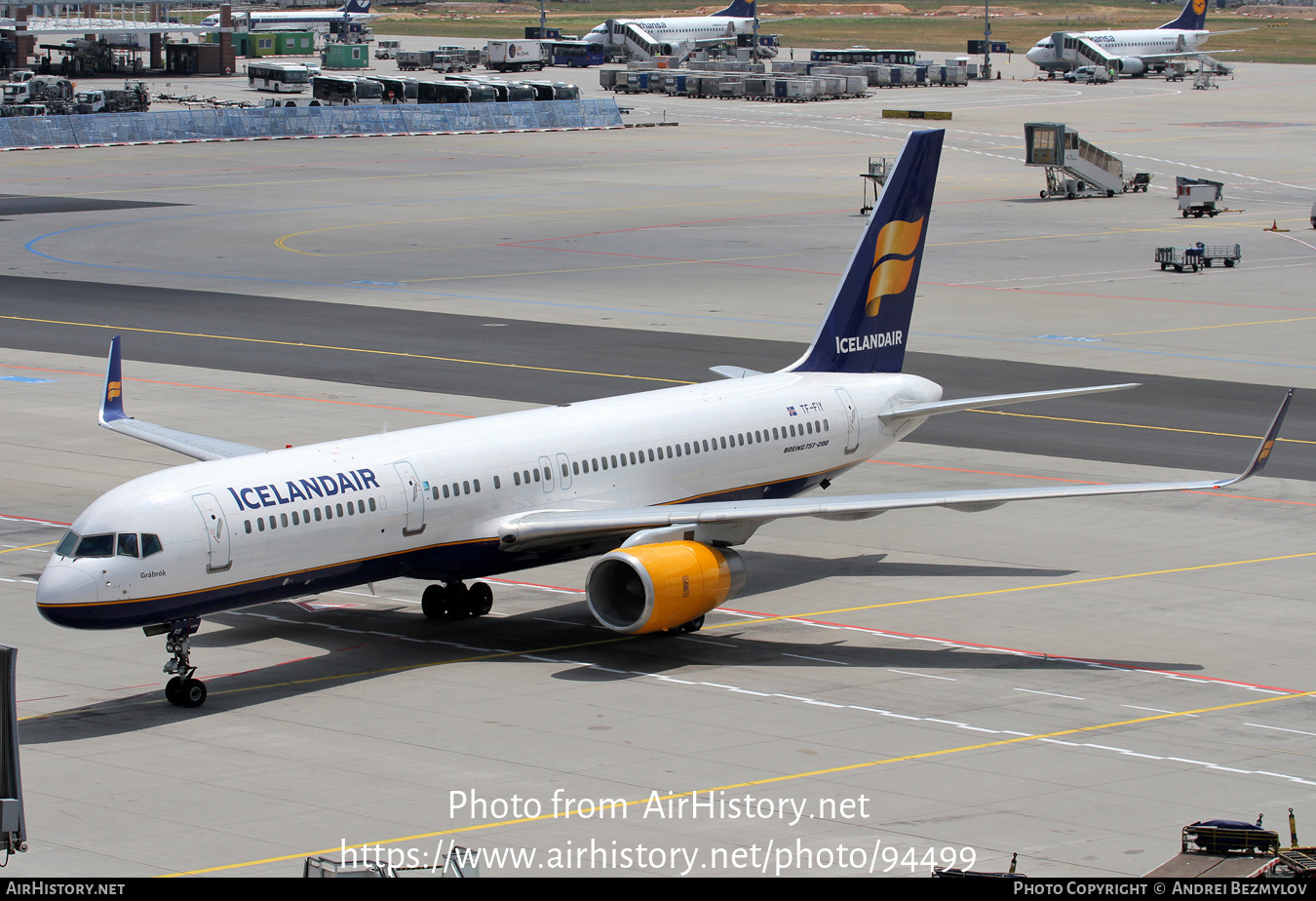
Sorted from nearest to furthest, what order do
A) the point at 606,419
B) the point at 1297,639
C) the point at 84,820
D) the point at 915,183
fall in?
the point at 84,820
the point at 1297,639
the point at 606,419
the point at 915,183

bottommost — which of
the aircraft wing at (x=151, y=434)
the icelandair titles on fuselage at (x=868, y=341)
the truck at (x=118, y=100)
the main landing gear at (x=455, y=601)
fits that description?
the main landing gear at (x=455, y=601)

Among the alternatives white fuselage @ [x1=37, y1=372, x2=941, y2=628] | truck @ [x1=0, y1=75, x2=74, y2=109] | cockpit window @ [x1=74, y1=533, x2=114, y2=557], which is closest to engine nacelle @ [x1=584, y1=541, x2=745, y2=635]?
white fuselage @ [x1=37, y1=372, x2=941, y2=628]

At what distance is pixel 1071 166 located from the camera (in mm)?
107938

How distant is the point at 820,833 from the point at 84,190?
95.0m

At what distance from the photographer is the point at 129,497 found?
2797cm

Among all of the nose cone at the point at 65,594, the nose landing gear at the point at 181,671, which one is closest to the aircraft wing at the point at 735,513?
the nose landing gear at the point at 181,671

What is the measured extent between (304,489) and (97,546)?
3.44 metres

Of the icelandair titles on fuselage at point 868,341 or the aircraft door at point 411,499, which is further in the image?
the icelandair titles on fuselage at point 868,341

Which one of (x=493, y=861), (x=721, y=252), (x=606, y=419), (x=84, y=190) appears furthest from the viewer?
(x=84, y=190)

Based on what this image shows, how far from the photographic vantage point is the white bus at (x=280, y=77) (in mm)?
180250

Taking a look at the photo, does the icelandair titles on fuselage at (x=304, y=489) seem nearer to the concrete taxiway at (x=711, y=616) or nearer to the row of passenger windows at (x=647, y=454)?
the row of passenger windows at (x=647, y=454)

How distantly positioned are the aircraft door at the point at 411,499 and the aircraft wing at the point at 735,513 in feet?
5.42
